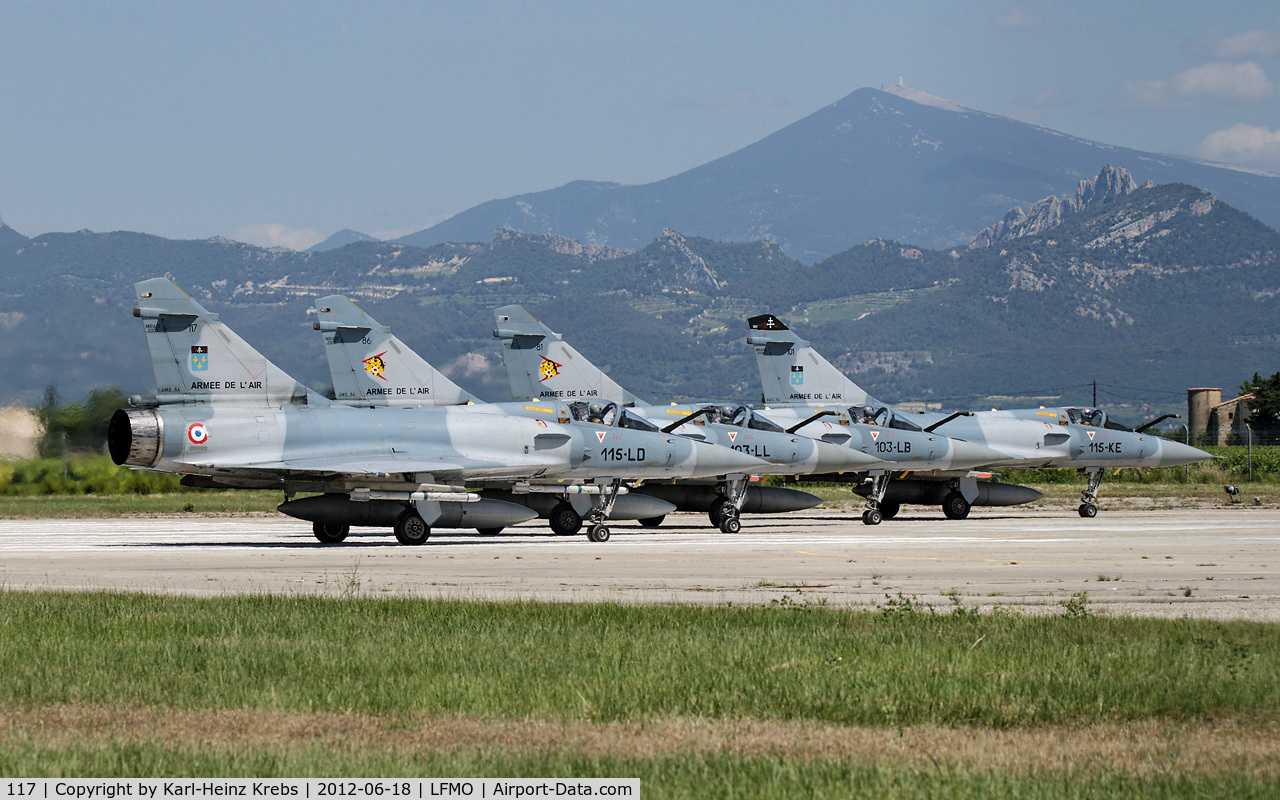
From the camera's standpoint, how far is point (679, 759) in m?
7.34

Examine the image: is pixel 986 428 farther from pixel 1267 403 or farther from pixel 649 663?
pixel 1267 403

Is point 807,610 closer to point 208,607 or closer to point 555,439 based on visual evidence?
point 208,607

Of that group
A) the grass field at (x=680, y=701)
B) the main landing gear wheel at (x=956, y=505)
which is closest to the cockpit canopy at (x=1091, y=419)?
the main landing gear wheel at (x=956, y=505)

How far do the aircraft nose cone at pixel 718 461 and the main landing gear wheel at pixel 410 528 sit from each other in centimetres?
681

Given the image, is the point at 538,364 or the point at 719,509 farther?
the point at 538,364

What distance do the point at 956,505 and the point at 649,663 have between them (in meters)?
27.3

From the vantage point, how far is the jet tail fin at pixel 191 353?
24.2 meters

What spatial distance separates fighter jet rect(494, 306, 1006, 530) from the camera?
32219 mm

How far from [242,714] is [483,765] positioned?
220 cm

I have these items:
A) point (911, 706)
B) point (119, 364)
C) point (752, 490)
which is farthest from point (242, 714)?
point (119, 364)

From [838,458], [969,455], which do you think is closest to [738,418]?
[838,458]

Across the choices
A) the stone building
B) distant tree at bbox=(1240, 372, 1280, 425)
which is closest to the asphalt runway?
distant tree at bbox=(1240, 372, 1280, 425)

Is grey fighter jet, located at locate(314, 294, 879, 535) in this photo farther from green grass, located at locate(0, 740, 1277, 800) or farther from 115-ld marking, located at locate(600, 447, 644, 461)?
green grass, located at locate(0, 740, 1277, 800)

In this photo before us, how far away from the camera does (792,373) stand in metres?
38.2
